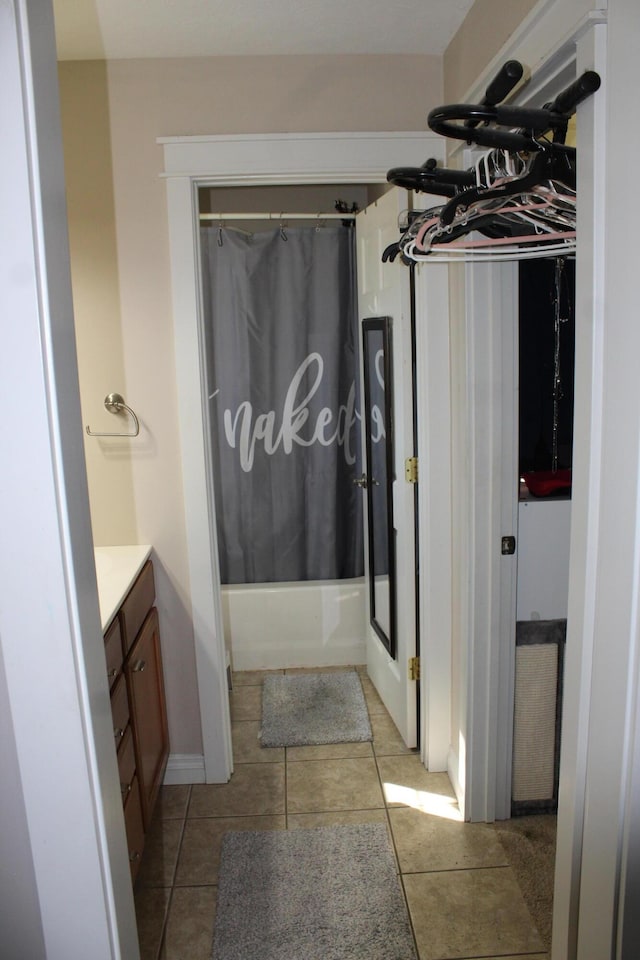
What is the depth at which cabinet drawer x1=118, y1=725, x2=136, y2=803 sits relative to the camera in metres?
1.82

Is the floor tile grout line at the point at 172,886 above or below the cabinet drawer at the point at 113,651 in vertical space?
below

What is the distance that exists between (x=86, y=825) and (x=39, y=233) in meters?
0.79

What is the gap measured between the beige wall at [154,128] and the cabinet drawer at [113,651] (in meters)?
0.71

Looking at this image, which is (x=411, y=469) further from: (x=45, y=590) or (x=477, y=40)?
(x=45, y=590)

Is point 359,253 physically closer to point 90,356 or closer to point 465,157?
point 465,157

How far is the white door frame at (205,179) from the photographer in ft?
7.24

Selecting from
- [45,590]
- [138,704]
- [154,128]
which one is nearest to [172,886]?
[138,704]

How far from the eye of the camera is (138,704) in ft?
6.77

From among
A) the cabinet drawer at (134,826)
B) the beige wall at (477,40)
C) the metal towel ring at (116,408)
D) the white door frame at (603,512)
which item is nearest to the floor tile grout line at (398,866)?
the white door frame at (603,512)

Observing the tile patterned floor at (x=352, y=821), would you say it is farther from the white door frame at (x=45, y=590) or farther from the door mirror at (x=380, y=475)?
the white door frame at (x=45, y=590)

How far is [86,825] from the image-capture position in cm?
95

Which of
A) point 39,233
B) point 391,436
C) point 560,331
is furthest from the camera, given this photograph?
point 391,436

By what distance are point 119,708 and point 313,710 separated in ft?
4.40

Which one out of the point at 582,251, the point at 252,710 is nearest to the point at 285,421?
the point at 252,710
